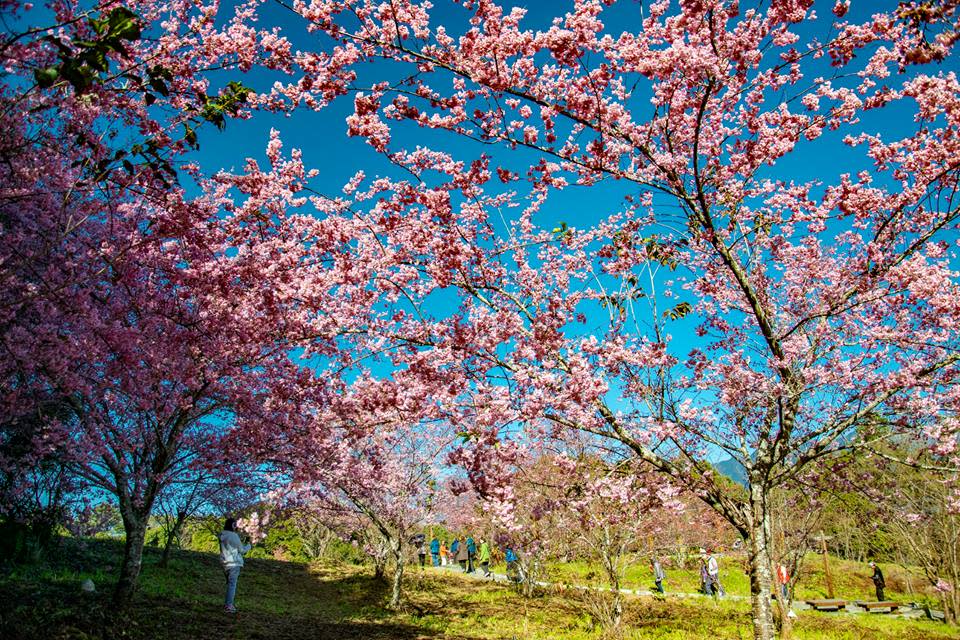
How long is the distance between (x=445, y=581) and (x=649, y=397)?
18.2 meters

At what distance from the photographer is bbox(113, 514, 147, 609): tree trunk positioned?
824cm

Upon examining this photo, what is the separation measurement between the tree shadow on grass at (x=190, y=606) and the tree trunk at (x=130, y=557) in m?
0.21

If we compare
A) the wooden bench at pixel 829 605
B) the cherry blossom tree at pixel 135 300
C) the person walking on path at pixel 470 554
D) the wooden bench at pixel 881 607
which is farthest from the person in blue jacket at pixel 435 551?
the cherry blossom tree at pixel 135 300

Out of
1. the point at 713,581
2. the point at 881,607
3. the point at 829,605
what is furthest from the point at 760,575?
the point at 881,607

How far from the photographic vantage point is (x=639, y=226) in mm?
7391

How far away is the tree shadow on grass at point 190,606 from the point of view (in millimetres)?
6992

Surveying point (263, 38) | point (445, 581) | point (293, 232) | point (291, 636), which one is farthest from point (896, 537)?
point (263, 38)

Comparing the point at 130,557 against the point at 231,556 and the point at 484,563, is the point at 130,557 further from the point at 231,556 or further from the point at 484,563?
the point at 484,563

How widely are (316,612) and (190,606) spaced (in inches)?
146

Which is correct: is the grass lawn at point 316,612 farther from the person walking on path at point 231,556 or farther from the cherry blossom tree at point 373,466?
Result: the cherry blossom tree at point 373,466

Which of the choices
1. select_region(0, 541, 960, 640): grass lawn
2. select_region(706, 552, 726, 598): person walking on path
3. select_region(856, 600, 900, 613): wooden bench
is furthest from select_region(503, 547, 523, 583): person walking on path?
select_region(856, 600, 900, 613): wooden bench

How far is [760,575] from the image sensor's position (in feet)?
20.3

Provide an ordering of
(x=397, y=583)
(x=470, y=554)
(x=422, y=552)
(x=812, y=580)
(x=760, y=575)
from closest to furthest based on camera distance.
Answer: (x=760, y=575) → (x=397, y=583) → (x=470, y=554) → (x=812, y=580) → (x=422, y=552)

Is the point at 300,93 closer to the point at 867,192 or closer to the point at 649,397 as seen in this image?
the point at 649,397
